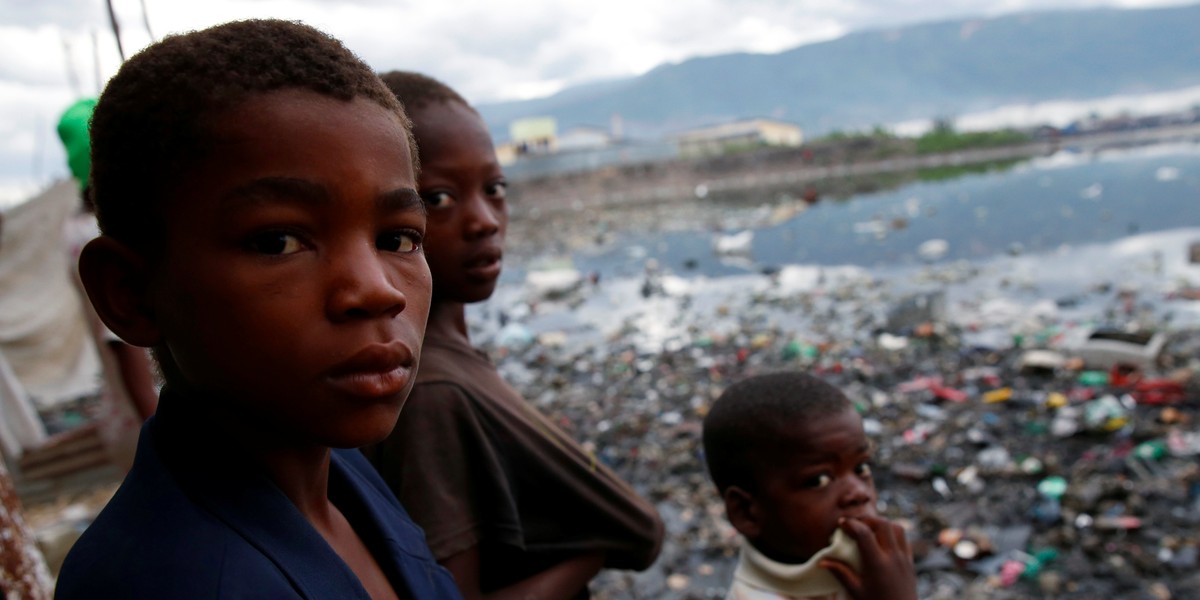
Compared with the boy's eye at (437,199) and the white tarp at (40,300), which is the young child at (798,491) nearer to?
the boy's eye at (437,199)

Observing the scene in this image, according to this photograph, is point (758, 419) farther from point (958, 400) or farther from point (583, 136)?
point (583, 136)

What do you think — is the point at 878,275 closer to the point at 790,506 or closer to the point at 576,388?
the point at 576,388

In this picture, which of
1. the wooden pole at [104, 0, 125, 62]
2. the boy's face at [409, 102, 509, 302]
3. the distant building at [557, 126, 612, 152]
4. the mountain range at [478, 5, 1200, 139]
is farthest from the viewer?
the mountain range at [478, 5, 1200, 139]

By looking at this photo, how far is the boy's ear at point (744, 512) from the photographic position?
1640mm

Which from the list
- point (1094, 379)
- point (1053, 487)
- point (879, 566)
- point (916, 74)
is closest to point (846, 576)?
point (879, 566)

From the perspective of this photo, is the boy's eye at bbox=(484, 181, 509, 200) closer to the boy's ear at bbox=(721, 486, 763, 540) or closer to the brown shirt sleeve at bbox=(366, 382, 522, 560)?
the brown shirt sleeve at bbox=(366, 382, 522, 560)

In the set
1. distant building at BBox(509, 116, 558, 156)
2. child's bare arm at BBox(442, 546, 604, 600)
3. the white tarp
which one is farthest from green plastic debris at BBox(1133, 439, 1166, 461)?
distant building at BBox(509, 116, 558, 156)

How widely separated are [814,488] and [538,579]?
67 cm

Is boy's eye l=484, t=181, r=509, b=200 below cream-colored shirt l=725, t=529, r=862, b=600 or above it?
above

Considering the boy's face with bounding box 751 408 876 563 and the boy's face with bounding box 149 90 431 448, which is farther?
the boy's face with bounding box 751 408 876 563

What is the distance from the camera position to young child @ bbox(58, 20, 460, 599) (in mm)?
621

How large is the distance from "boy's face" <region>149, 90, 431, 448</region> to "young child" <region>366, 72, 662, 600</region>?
19.3 inches

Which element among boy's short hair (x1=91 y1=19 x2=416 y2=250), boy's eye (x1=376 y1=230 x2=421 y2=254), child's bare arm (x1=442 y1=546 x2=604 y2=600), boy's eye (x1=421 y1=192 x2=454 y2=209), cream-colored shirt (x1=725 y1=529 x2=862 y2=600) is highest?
boy's short hair (x1=91 y1=19 x2=416 y2=250)

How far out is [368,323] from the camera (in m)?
0.66
